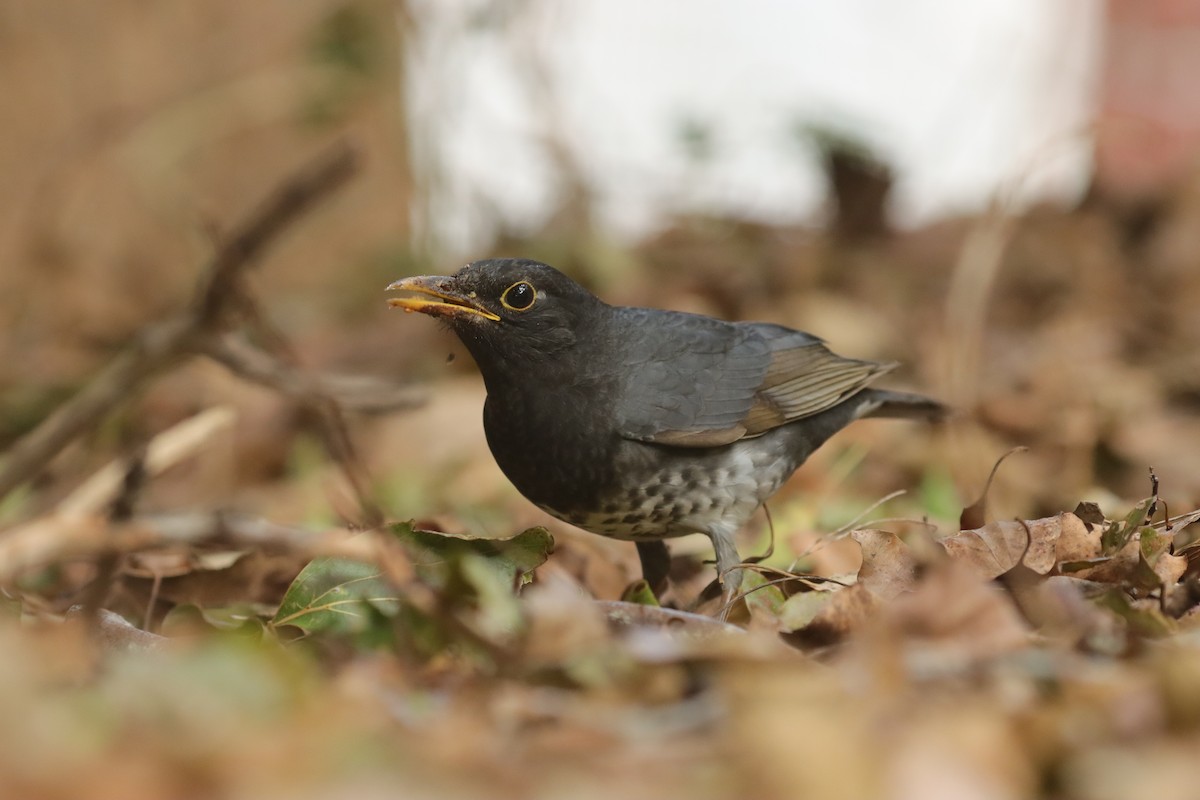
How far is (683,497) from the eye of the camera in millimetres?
3934

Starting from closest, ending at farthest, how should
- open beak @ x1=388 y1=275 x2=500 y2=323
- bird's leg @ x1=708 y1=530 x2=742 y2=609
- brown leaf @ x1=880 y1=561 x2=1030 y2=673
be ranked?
brown leaf @ x1=880 y1=561 x2=1030 y2=673 < bird's leg @ x1=708 y1=530 x2=742 y2=609 < open beak @ x1=388 y1=275 x2=500 y2=323

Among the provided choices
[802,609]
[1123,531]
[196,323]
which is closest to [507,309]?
[196,323]

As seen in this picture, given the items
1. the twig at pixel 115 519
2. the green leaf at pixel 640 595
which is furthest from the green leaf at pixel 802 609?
the twig at pixel 115 519

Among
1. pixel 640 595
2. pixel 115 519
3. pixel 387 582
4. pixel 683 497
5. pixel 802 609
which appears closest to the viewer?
pixel 115 519

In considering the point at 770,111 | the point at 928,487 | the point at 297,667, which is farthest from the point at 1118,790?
the point at 770,111

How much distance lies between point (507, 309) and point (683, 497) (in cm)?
77

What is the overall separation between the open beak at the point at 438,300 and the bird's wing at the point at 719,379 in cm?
53

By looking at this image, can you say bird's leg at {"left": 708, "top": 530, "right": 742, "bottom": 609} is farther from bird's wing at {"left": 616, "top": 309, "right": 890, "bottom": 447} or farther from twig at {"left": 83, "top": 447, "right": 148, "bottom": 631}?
twig at {"left": 83, "top": 447, "right": 148, "bottom": 631}

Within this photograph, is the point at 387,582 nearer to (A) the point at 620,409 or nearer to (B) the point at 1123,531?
(A) the point at 620,409

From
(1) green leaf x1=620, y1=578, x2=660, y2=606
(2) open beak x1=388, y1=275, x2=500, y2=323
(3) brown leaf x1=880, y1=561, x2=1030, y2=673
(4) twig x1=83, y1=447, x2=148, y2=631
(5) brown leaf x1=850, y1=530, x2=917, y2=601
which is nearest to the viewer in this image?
(3) brown leaf x1=880, y1=561, x2=1030, y2=673

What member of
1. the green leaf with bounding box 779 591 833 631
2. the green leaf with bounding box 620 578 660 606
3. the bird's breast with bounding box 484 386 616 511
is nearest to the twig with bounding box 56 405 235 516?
the bird's breast with bounding box 484 386 616 511

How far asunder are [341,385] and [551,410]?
2.43 feet

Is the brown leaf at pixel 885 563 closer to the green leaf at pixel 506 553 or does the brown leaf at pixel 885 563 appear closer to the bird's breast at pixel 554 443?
the green leaf at pixel 506 553

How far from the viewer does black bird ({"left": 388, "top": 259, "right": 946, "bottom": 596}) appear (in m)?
3.83
